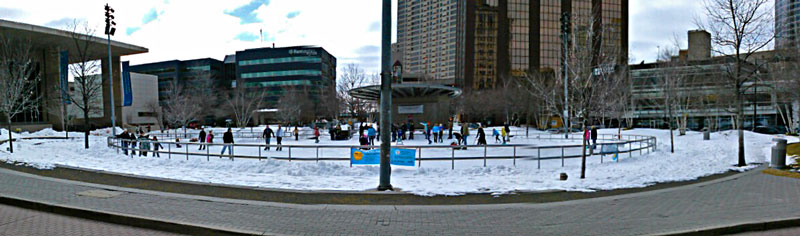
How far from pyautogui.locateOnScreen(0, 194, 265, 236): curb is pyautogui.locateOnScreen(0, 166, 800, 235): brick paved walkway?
0.13 meters

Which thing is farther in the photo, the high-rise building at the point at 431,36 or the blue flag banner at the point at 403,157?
the high-rise building at the point at 431,36

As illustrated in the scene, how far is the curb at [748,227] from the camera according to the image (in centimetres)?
543

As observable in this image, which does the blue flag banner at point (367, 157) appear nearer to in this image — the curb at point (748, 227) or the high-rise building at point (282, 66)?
the curb at point (748, 227)

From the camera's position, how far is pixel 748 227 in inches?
225

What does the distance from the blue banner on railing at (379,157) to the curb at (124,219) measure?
5667 millimetres

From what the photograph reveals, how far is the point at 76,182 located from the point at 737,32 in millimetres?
19685

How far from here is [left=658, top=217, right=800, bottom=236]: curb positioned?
5434mm

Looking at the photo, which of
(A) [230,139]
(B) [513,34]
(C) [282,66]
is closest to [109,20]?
(A) [230,139]

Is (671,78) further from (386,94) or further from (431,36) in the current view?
(431,36)

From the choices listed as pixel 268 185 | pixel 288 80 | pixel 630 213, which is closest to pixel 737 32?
pixel 630 213

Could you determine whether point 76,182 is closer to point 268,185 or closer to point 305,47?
point 268,185

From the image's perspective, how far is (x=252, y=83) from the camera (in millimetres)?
102500

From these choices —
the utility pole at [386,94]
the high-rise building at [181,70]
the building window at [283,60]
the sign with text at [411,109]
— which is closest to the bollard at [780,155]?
the utility pole at [386,94]

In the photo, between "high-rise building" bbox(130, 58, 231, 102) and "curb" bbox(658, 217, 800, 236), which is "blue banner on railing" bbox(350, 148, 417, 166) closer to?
"curb" bbox(658, 217, 800, 236)
